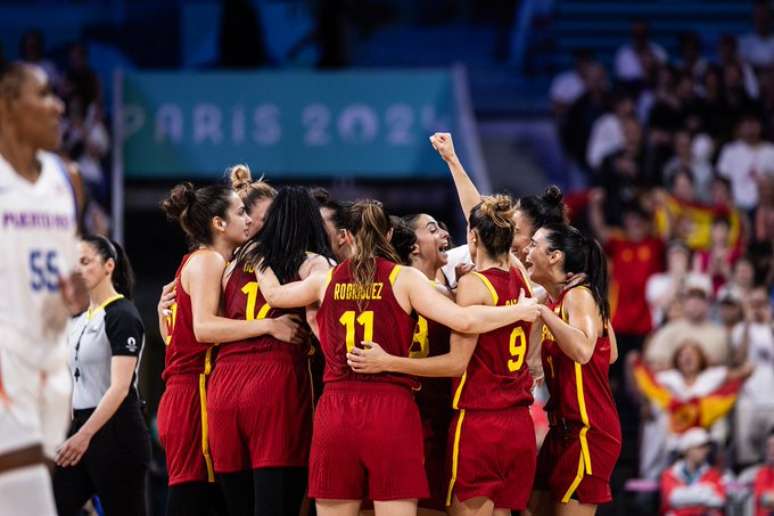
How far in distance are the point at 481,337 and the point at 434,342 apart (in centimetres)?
35

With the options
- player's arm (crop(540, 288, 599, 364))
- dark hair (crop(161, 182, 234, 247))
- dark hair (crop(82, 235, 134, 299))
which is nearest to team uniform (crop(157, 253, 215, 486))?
dark hair (crop(161, 182, 234, 247))

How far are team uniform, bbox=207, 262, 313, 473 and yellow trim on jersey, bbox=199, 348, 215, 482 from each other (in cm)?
14

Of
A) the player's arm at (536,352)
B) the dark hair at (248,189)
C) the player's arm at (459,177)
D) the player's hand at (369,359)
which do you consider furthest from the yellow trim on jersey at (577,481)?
the dark hair at (248,189)

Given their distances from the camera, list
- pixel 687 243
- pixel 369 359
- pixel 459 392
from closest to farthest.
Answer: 1. pixel 369 359
2. pixel 459 392
3. pixel 687 243

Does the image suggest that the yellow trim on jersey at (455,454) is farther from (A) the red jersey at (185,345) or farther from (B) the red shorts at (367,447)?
(A) the red jersey at (185,345)

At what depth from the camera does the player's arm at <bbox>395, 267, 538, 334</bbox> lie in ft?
21.7

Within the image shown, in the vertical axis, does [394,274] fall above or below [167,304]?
above

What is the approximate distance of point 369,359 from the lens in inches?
259

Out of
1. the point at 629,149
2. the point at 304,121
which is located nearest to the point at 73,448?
the point at 304,121

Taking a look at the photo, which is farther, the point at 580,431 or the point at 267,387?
the point at 580,431

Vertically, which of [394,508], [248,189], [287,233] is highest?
[248,189]

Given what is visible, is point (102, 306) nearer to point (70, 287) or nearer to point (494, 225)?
point (494, 225)

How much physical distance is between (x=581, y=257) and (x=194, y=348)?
2.06 meters

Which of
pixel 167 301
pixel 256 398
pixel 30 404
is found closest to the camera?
pixel 30 404
